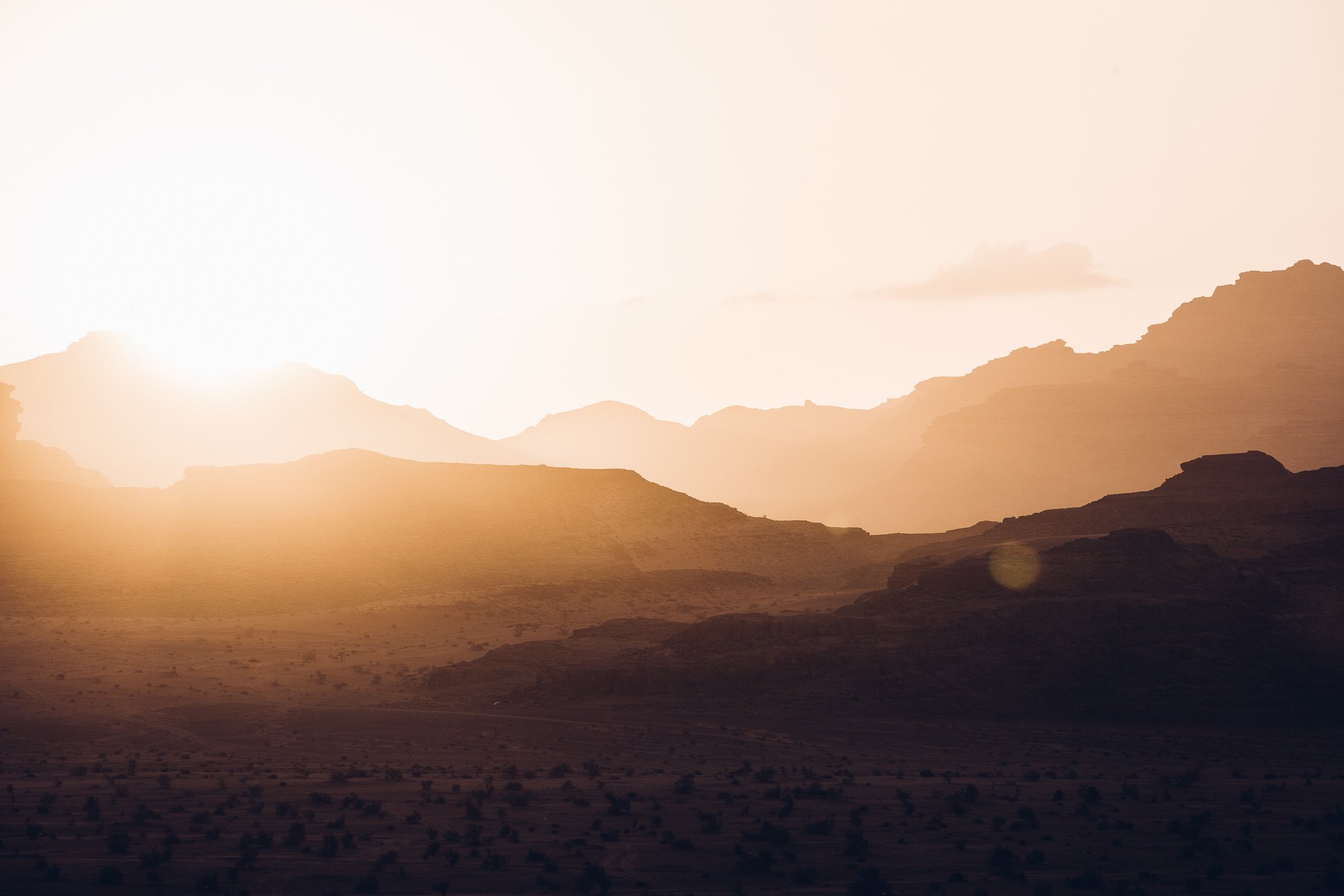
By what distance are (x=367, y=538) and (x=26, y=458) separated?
241 feet

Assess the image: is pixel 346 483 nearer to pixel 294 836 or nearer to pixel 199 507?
pixel 199 507

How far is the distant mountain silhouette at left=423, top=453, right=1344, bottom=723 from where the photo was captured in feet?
137

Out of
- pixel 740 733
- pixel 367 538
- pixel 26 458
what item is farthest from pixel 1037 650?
pixel 26 458

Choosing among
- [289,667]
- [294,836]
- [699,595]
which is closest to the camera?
[294,836]

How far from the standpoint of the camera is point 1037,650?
4422 centimetres

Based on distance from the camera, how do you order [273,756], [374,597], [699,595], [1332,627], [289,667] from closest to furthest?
[273,756] → [1332,627] → [289,667] → [374,597] → [699,595]

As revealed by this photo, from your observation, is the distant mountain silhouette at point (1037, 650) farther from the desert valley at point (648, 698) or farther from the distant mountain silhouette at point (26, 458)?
the distant mountain silhouette at point (26, 458)

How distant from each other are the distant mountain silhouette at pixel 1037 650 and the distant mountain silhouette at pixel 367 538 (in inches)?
1150

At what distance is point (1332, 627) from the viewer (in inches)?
1780

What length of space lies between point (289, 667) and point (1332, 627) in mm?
46494

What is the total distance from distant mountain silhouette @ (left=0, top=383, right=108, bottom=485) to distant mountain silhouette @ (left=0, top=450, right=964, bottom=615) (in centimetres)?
4470

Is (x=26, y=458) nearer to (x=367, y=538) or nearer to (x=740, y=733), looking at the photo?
A: (x=367, y=538)

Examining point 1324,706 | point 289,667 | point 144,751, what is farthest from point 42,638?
point 1324,706

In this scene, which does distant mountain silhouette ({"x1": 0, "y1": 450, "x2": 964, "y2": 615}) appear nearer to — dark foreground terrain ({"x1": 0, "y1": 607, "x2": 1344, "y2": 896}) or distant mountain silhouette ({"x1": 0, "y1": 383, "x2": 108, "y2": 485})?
dark foreground terrain ({"x1": 0, "y1": 607, "x2": 1344, "y2": 896})
